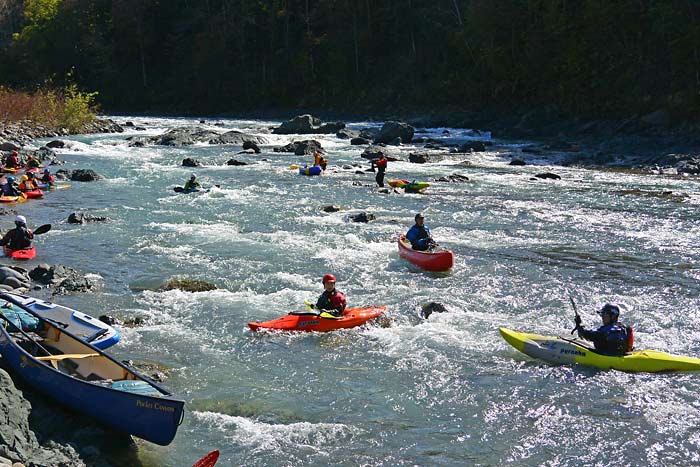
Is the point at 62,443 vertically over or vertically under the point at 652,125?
under

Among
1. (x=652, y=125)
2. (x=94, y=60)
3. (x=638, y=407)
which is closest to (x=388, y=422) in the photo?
(x=638, y=407)

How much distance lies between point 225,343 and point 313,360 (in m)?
1.37

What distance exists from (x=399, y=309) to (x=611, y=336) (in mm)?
3617

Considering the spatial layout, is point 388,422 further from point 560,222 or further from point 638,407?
point 560,222

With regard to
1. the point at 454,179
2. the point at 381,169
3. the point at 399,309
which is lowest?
the point at 399,309

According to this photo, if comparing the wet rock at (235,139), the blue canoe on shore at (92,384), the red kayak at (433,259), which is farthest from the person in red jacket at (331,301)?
the wet rock at (235,139)

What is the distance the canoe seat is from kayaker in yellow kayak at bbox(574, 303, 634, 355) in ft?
19.1

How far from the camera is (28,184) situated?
21.8m

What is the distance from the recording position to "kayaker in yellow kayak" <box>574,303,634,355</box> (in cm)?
986

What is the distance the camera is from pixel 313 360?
10.2m

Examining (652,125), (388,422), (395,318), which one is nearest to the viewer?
(388,422)

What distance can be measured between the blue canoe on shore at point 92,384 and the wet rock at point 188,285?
4069 mm

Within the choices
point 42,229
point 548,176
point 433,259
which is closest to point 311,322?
point 433,259

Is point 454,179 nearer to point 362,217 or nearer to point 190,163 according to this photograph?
point 362,217
